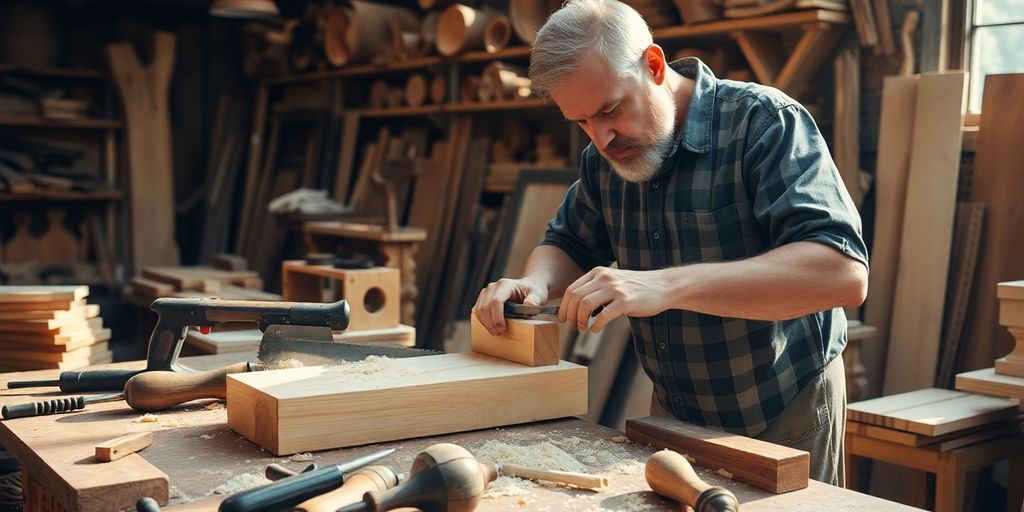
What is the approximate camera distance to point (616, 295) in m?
1.79

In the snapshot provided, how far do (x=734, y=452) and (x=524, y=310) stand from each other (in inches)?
24.3

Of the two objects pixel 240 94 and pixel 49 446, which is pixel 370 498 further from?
pixel 240 94

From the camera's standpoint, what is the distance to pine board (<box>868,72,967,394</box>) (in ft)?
12.5

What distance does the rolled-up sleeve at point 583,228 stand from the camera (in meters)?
2.55

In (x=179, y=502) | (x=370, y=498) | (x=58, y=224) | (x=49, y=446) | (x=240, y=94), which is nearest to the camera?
(x=370, y=498)

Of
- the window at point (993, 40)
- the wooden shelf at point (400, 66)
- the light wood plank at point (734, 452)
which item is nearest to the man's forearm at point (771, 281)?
the light wood plank at point (734, 452)

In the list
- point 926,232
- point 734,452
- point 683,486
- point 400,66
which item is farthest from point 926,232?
point 400,66

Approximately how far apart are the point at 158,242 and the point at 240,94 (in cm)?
156

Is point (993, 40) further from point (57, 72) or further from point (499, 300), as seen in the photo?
point (57, 72)

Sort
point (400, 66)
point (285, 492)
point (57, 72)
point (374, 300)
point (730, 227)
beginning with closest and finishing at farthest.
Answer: point (285, 492)
point (730, 227)
point (374, 300)
point (400, 66)
point (57, 72)

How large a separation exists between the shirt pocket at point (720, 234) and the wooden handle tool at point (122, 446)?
3.91 ft

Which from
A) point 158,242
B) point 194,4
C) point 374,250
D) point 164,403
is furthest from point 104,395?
point 194,4

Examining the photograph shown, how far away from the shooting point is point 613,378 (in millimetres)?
4488

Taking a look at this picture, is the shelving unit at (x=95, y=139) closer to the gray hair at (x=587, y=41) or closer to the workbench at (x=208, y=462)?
the workbench at (x=208, y=462)
